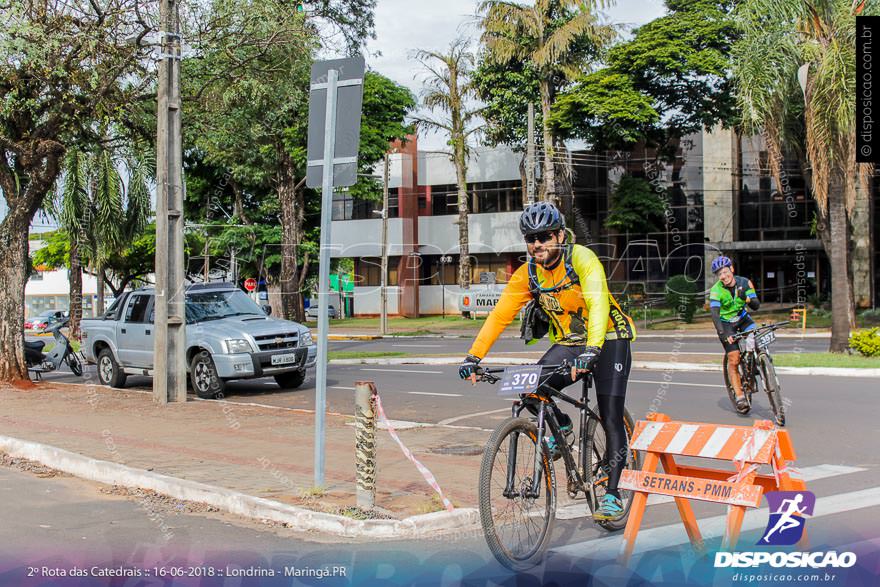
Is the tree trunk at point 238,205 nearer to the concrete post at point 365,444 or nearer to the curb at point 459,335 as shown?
the curb at point 459,335

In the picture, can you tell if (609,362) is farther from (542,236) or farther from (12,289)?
(12,289)

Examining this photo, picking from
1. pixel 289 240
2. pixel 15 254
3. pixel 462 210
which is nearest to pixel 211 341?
pixel 15 254

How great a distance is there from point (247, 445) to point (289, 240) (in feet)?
106

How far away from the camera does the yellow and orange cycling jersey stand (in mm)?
5676

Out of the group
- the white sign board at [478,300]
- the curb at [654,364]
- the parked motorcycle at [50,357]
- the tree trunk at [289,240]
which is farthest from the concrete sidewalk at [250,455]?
the white sign board at [478,300]

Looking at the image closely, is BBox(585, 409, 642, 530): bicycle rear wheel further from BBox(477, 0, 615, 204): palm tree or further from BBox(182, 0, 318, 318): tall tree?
BBox(477, 0, 615, 204): palm tree

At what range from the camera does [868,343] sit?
19.3 meters

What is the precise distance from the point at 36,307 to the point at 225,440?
84.1m

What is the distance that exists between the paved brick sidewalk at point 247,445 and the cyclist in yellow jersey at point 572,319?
1.41 m

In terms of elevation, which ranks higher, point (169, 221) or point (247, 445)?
point (169, 221)

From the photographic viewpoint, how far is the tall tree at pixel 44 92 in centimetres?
1486

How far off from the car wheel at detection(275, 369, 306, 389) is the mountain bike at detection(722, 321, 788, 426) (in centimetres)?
813

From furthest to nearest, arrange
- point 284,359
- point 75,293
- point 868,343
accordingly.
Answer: point 75,293
point 868,343
point 284,359

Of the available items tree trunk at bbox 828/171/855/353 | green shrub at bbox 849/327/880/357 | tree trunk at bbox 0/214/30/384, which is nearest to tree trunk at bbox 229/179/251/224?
tree trunk at bbox 0/214/30/384
